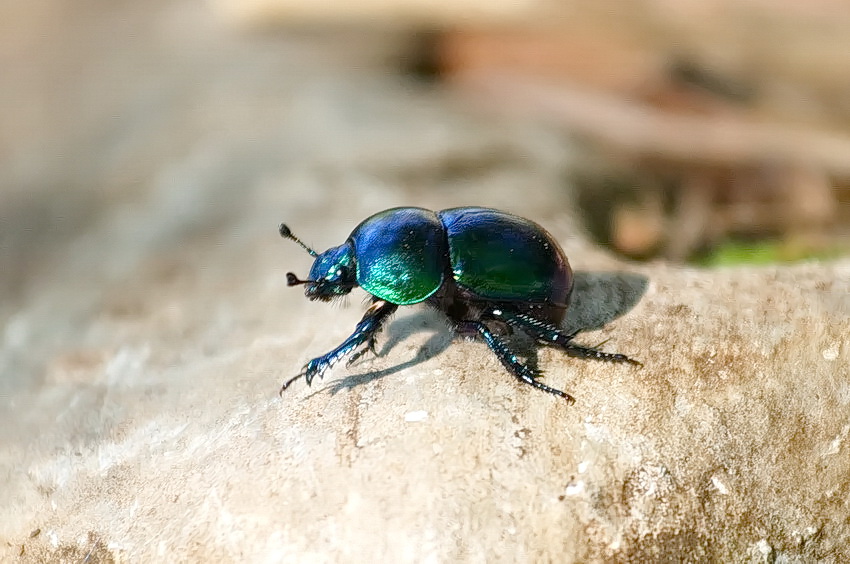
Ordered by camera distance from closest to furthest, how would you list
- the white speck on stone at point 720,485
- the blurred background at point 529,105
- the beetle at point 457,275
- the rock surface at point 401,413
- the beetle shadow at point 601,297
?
1. the rock surface at point 401,413
2. the white speck on stone at point 720,485
3. the beetle at point 457,275
4. the beetle shadow at point 601,297
5. the blurred background at point 529,105

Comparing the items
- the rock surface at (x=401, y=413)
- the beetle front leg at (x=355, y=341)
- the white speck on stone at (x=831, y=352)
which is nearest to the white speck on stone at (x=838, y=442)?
the rock surface at (x=401, y=413)

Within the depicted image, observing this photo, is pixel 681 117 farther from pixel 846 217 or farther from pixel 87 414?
pixel 87 414

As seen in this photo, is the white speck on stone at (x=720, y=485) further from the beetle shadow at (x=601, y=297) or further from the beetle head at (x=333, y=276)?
the beetle head at (x=333, y=276)

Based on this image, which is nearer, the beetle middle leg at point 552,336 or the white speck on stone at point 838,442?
the white speck on stone at point 838,442

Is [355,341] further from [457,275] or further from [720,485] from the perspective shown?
[720,485]

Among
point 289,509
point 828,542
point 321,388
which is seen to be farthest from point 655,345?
point 289,509

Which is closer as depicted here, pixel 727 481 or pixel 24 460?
pixel 727 481

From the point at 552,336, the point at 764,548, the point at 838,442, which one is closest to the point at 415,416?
the point at 552,336
